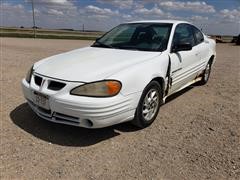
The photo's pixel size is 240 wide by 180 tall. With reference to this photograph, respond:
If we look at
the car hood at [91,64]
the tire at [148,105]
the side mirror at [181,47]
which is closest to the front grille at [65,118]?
the car hood at [91,64]

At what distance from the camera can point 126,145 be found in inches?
129

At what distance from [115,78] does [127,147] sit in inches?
35.2

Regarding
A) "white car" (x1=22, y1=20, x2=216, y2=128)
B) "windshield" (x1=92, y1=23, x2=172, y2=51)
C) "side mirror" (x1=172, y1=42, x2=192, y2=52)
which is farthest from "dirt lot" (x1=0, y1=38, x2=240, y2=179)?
"windshield" (x1=92, y1=23, x2=172, y2=51)

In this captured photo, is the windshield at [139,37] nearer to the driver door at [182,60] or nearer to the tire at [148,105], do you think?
the driver door at [182,60]

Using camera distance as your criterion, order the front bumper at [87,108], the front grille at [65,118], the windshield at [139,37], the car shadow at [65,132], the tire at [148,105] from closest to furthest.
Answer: the front bumper at [87,108] → the front grille at [65,118] → the car shadow at [65,132] → the tire at [148,105] → the windshield at [139,37]

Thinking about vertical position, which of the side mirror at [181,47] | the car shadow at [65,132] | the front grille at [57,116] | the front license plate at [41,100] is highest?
Result: the side mirror at [181,47]

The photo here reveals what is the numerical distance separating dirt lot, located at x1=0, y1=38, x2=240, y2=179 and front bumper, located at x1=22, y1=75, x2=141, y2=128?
350 mm

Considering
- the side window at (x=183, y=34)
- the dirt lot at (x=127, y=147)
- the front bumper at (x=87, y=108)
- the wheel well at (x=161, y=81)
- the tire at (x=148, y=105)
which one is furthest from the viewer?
the side window at (x=183, y=34)

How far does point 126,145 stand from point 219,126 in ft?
5.30

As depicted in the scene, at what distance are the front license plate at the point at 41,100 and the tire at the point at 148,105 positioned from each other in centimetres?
118

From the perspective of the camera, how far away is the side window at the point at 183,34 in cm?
451

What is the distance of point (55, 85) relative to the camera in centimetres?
324

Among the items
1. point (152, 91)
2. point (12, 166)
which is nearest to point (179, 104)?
point (152, 91)

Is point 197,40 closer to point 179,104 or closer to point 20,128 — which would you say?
point 179,104
